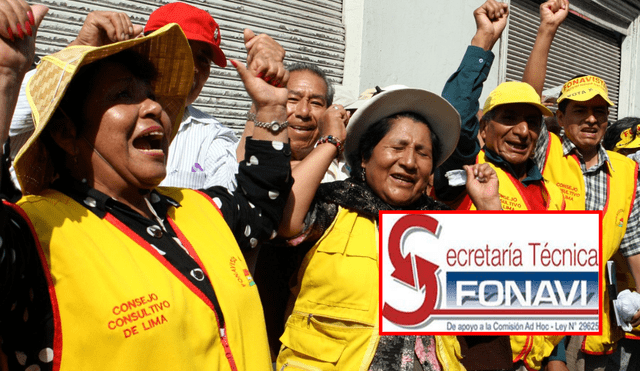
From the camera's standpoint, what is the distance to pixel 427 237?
2238 mm

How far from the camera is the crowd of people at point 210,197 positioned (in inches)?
50.5

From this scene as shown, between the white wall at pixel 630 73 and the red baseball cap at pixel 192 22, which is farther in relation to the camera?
the white wall at pixel 630 73

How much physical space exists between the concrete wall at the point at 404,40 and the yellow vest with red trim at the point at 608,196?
2.37 meters

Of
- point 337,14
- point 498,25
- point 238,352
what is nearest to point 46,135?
point 238,352

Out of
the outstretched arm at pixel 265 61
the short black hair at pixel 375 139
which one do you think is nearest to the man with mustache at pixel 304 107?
the short black hair at pixel 375 139

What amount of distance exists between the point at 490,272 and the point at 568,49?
722cm

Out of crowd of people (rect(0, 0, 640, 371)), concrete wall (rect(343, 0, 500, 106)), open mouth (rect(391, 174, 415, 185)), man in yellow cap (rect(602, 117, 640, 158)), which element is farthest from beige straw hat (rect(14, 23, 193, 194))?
man in yellow cap (rect(602, 117, 640, 158))

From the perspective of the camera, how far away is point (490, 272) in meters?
2.27

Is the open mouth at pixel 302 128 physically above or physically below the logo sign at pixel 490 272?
above

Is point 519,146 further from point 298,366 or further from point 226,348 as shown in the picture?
point 226,348

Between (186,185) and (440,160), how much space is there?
1121mm

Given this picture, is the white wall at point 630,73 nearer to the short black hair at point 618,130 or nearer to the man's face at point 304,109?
the short black hair at point 618,130

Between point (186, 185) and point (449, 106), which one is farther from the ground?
point (449, 106)

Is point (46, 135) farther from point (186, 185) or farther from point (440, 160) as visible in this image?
point (440, 160)
